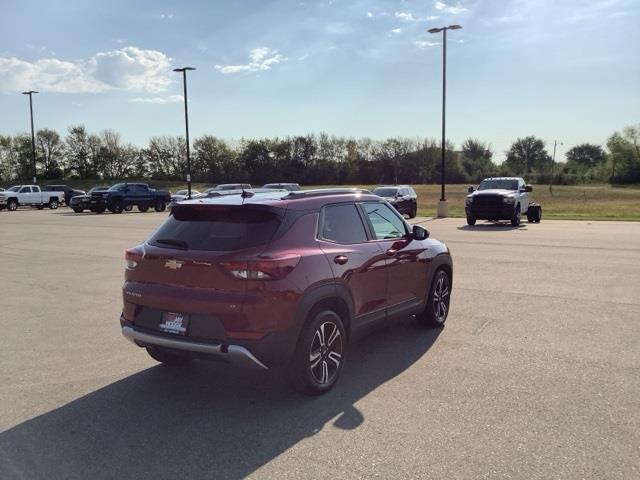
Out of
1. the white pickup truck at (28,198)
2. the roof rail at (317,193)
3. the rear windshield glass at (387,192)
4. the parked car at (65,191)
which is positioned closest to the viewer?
the roof rail at (317,193)

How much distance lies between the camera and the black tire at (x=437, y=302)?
641 cm

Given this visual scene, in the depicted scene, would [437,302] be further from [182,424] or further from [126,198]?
[126,198]

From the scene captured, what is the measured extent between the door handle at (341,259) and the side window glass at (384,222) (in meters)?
0.76

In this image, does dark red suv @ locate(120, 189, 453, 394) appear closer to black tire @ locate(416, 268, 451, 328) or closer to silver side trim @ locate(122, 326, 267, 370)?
silver side trim @ locate(122, 326, 267, 370)

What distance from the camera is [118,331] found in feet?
22.0

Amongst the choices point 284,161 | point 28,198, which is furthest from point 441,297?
point 284,161

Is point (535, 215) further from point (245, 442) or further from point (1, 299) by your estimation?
point (245, 442)

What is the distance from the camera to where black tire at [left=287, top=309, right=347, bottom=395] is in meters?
4.42

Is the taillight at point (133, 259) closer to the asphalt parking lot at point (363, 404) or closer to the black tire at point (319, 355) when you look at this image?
the asphalt parking lot at point (363, 404)

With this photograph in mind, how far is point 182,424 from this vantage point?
4.11 meters

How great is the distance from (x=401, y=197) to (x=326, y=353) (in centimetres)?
2393

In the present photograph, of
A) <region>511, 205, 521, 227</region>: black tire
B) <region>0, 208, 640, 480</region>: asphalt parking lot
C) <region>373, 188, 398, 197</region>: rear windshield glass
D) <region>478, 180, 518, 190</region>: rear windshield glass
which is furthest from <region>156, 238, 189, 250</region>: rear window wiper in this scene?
<region>373, 188, 398, 197</region>: rear windshield glass

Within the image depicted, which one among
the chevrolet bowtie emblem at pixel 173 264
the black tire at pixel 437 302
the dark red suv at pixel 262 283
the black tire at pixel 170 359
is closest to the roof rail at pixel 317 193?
the dark red suv at pixel 262 283

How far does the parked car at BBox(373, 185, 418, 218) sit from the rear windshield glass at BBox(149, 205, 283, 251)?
907 inches
